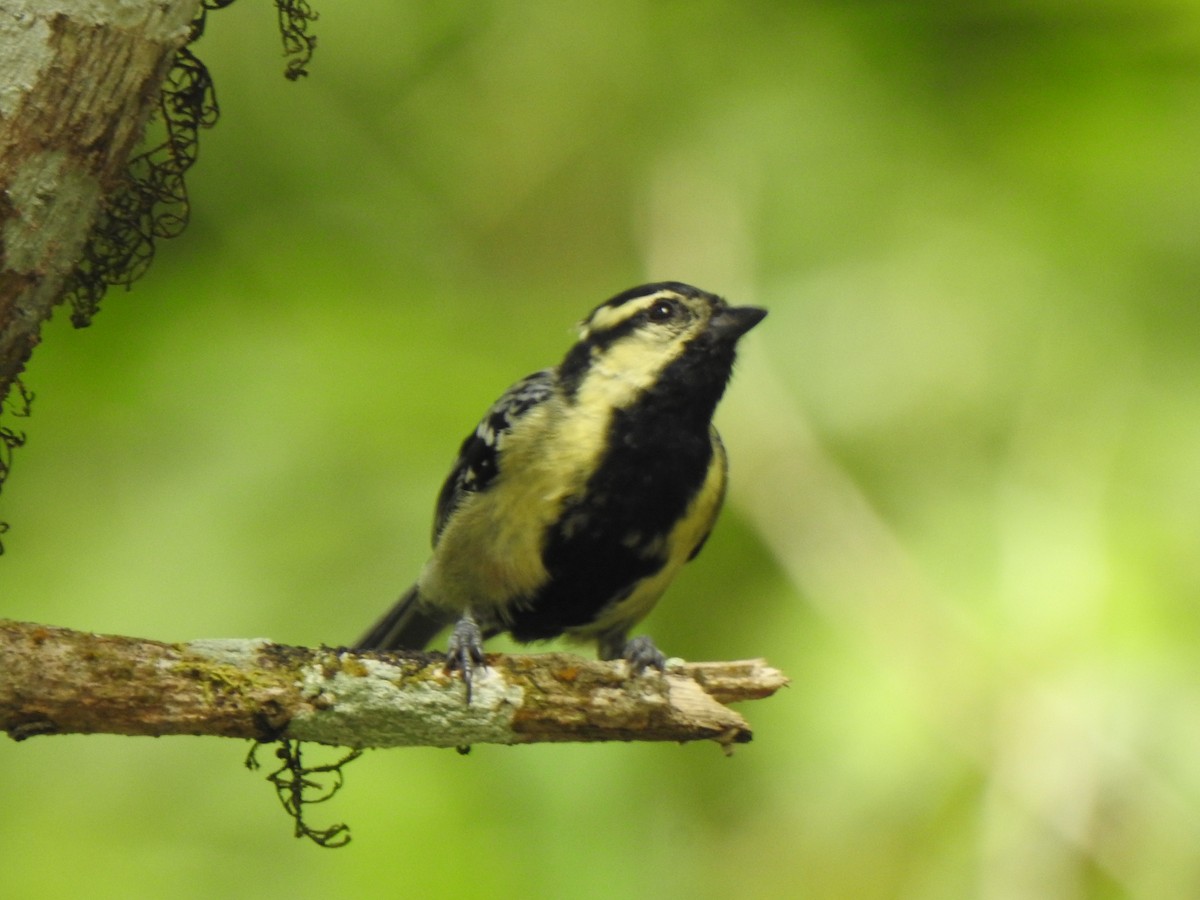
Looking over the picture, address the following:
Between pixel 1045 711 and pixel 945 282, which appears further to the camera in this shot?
pixel 945 282

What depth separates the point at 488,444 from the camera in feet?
11.8

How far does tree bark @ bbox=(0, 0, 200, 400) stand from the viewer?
210 centimetres

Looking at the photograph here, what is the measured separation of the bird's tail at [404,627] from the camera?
13.5 ft

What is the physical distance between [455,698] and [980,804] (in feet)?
8.92

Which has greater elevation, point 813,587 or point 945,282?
point 945,282

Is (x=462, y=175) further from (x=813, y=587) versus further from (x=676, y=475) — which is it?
(x=676, y=475)

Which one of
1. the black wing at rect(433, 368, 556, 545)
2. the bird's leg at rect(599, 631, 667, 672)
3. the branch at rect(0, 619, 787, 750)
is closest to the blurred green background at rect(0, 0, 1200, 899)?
the bird's leg at rect(599, 631, 667, 672)

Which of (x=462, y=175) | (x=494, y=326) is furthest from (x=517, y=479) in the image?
(x=462, y=175)

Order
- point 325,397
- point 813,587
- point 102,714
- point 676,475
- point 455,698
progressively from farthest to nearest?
point 325,397 < point 813,587 < point 676,475 < point 455,698 < point 102,714

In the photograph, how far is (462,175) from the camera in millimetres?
5984

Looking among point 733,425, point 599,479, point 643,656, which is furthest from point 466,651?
point 733,425

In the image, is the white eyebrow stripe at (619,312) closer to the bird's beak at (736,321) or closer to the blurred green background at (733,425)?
the bird's beak at (736,321)

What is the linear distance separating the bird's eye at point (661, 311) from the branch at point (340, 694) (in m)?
1.13

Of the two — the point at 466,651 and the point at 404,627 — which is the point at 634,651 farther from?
the point at 404,627
